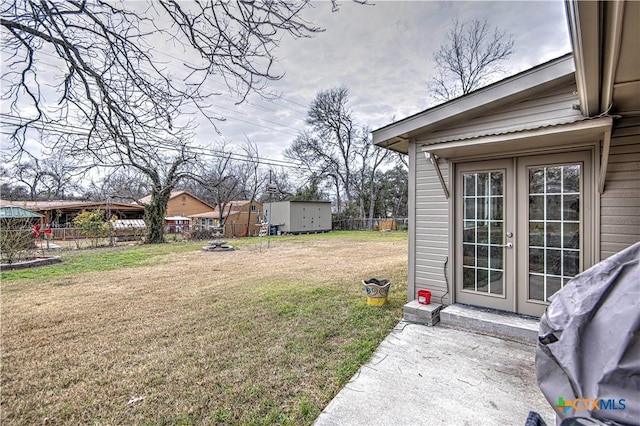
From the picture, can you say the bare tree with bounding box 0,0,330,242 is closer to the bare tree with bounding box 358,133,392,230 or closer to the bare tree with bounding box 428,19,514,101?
the bare tree with bounding box 428,19,514,101

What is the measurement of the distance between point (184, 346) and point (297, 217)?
1534 cm

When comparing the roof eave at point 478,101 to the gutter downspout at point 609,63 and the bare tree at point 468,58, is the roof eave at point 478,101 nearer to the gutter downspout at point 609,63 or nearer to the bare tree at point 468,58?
the gutter downspout at point 609,63

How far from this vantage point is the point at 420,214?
3951mm

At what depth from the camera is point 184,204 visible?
28.3m

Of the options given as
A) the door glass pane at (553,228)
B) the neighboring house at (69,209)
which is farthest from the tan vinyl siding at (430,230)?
the neighboring house at (69,209)

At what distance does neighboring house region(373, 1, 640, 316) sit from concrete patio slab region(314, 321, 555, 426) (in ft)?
2.77

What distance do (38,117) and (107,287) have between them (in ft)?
13.5

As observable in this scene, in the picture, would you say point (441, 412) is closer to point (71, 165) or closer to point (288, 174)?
point (71, 165)

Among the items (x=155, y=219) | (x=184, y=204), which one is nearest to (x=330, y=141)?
(x=155, y=219)

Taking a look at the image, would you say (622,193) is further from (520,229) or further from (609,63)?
(609,63)

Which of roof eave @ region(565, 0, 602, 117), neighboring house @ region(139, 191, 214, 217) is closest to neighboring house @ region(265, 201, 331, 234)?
neighboring house @ region(139, 191, 214, 217)

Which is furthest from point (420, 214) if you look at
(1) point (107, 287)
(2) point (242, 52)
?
(1) point (107, 287)

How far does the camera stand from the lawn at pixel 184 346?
2.07 meters

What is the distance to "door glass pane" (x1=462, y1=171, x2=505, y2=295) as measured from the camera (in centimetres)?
344
